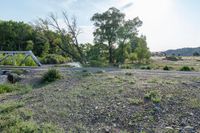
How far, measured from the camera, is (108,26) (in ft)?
153

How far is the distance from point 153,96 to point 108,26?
35.6 m

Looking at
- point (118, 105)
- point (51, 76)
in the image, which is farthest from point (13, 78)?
point (118, 105)

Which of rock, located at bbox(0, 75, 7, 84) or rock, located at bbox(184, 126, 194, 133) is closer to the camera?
rock, located at bbox(184, 126, 194, 133)

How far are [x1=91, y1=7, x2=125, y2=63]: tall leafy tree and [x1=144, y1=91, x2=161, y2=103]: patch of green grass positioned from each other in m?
33.7

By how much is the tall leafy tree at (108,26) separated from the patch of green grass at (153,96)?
3366 centimetres

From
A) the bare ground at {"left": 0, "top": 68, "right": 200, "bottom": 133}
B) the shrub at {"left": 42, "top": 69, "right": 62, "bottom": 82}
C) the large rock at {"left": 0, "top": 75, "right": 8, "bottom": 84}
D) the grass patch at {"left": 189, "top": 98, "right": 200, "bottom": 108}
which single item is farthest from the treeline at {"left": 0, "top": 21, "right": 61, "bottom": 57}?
the grass patch at {"left": 189, "top": 98, "right": 200, "bottom": 108}

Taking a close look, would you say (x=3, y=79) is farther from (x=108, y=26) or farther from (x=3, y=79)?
(x=108, y=26)

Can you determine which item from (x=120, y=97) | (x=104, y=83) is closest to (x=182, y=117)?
(x=120, y=97)

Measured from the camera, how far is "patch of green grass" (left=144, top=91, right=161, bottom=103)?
1139cm

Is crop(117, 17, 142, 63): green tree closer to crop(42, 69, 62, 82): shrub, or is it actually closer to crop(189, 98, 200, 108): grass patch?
crop(42, 69, 62, 82): shrub

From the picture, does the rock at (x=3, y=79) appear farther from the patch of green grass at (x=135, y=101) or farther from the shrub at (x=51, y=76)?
the patch of green grass at (x=135, y=101)

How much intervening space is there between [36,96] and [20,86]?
3210mm

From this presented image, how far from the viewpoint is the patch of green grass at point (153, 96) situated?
37.4ft

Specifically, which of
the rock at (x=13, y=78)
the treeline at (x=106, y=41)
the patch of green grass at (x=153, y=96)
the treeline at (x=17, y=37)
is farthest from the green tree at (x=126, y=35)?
the patch of green grass at (x=153, y=96)
